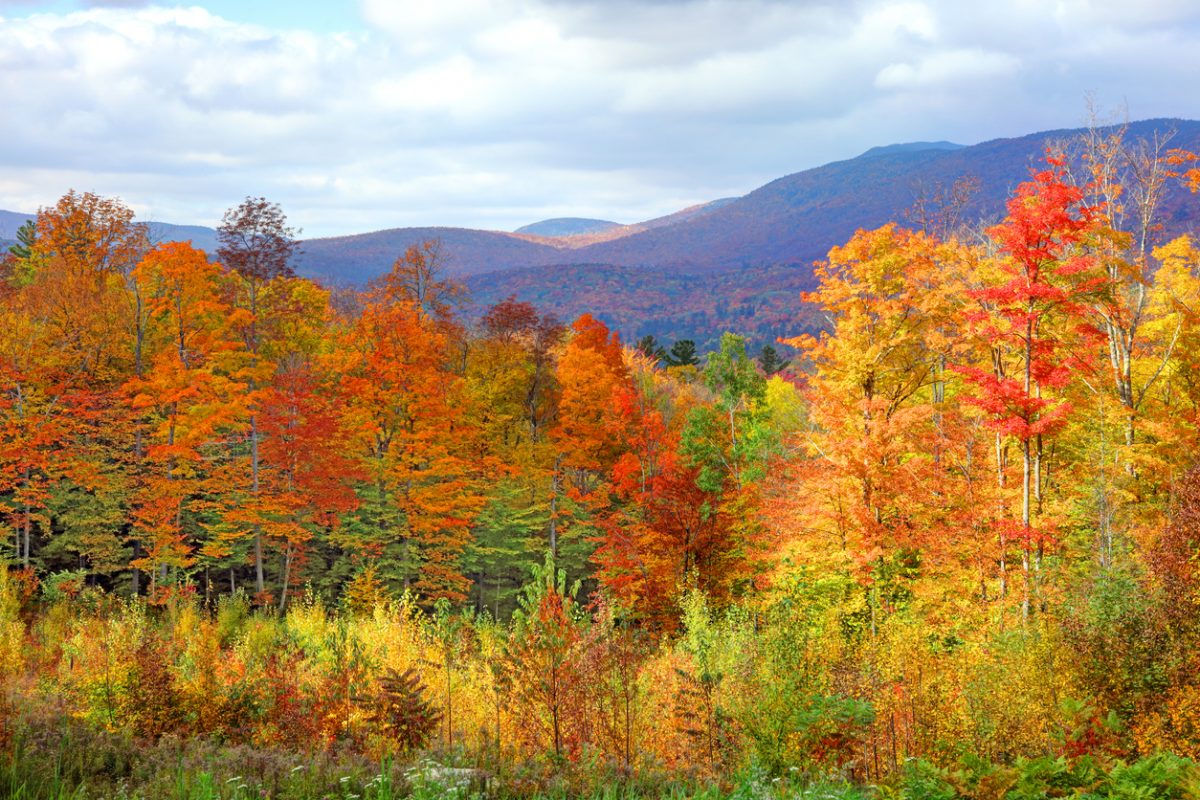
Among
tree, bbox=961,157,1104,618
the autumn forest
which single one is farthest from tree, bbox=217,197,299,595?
tree, bbox=961,157,1104,618

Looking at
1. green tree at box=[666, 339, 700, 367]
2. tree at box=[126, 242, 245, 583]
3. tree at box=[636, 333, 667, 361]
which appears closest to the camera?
tree at box=[126, 242, 245, 583]

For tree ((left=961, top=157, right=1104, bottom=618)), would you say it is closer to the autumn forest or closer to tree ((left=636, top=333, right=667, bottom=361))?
the autumn forest

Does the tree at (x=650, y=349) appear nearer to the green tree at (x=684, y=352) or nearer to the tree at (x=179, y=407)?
the green tree at (x=684, y=352)

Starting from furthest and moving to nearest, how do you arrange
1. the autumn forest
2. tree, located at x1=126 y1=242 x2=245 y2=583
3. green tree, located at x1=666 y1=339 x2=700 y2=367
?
green tree, located at x1=666 y1=339 x2=700 y2=367, tree, located at x1=126 y1=242 x2=245 y2=583, the autumn forest

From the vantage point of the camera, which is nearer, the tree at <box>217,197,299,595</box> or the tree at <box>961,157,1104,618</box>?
the tree at <box>961,157,1104,618</box>

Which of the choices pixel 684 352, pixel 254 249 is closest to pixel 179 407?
pixel 254 249

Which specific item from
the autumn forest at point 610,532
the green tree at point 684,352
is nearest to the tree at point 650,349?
the green tree at point 684,352

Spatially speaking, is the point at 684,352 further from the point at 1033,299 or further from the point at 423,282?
the point at 1033,299

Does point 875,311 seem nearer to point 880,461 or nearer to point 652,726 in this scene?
point 880,461

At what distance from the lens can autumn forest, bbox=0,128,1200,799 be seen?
850cm

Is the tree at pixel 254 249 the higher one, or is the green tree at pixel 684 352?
the tree at pixel 254 249

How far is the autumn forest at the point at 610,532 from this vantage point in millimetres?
8500

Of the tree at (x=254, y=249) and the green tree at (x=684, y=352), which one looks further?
the green tree at (x=684, y=352)

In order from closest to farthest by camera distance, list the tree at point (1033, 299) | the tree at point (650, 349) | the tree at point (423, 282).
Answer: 1. the tree at point (1033, 299)
2. the tree at point (423, 282)
3. the tree at point (650, 349)
